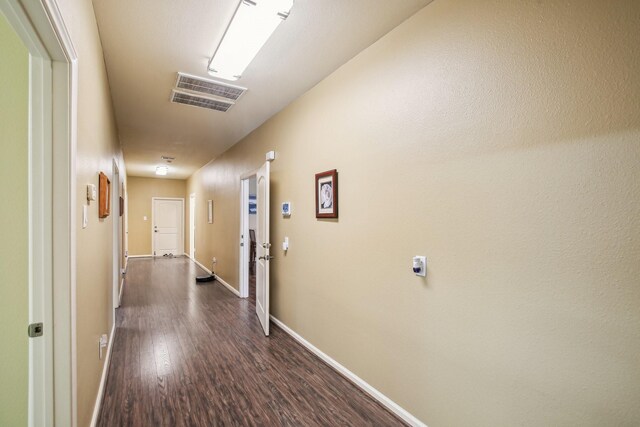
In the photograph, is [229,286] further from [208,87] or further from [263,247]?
[208,87]

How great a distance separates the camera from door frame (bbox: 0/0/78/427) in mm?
1146

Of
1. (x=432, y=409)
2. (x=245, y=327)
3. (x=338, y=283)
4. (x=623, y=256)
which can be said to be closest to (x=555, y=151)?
(x=623, y=256)

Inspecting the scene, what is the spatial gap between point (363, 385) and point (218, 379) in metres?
1.18

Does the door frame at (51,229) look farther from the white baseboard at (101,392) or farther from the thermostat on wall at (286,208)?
the thermostat on wall at (286,208)

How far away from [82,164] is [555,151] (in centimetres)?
223

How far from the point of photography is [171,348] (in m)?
3.11

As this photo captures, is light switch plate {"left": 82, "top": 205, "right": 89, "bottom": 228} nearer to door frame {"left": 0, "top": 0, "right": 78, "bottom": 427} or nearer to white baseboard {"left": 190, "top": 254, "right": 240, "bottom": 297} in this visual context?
door frame {"left": 0, "top": 0, "right": 78, "bottom": 427}

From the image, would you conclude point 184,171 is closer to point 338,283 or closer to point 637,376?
point 338,283

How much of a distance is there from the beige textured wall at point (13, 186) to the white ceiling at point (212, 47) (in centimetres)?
94

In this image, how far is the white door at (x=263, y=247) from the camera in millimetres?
3496

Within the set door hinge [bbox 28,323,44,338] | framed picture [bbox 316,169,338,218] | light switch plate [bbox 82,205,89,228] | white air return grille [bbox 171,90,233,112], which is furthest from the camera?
white air return grille [bbox 171,90,233,112]

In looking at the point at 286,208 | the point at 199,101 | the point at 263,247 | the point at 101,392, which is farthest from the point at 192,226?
the point at 101,392

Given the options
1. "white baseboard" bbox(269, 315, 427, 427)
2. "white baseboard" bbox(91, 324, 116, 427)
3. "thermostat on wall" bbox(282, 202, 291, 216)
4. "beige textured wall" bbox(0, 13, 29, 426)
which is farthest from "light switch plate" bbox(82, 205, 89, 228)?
"white baseboard" bbox(269, 315, 427, 427)

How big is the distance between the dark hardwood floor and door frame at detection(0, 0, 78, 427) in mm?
1084
